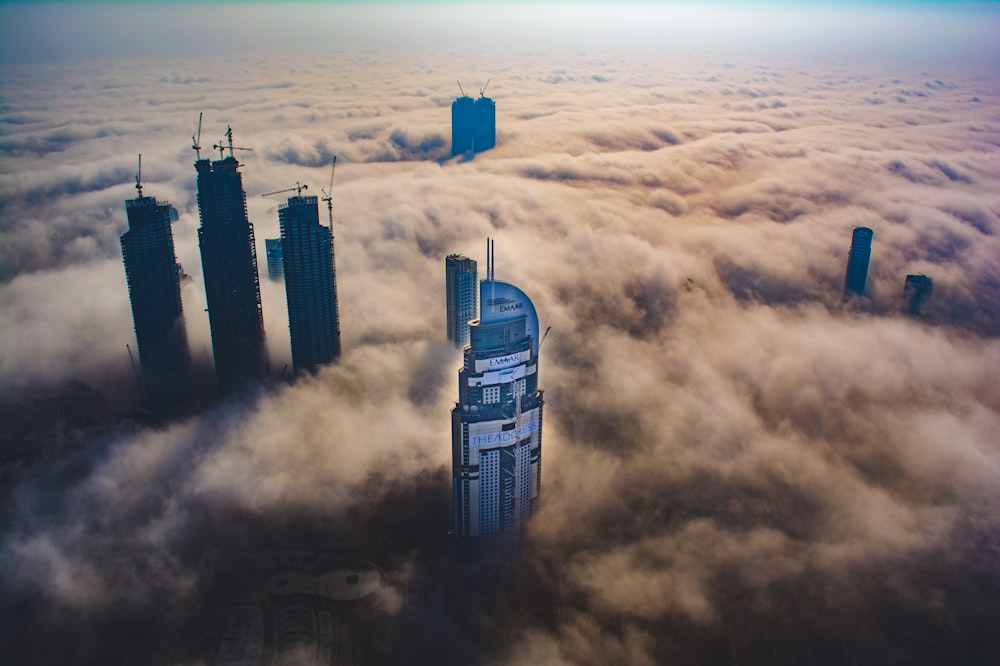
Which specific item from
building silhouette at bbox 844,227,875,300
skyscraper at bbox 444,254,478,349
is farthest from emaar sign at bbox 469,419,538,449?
building silhouette at bbox 844,227,875,300

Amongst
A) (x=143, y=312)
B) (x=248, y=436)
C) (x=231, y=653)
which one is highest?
(x=143, y=312)

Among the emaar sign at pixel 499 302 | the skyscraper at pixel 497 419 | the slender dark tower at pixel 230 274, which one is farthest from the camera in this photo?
the slender dark tower at pixel 230 274

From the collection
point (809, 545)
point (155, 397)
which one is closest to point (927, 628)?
point (809, 545)

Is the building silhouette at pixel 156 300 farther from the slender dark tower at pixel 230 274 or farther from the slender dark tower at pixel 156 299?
the slender dark tower at pixel 230 274

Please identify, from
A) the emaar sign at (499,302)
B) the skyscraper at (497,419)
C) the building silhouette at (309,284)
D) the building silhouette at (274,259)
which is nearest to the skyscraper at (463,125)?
the building silhouette at (274,259)

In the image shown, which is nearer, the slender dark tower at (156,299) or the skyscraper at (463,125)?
the slender dark tower at (156,299)

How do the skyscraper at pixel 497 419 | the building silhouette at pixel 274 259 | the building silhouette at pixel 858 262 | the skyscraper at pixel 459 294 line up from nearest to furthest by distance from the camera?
1. the skyscraper at pixel 497 419
2. the skyscraper at pixel 459 294
3. the building silhouette at pixel 274 259
4. the building silhouette at pixel 858 262

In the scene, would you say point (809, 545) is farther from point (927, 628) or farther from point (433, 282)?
point (433, 282)
